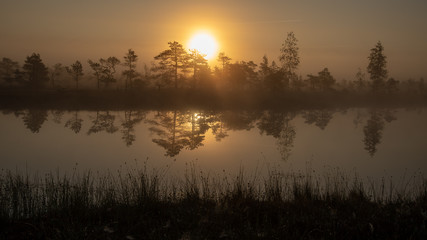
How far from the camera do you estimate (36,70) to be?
251 feet

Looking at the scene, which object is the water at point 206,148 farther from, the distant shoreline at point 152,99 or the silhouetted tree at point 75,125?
the distant shoreline at point 152,99

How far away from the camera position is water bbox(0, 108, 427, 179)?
17.6 m

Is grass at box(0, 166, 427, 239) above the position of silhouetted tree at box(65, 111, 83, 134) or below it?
below

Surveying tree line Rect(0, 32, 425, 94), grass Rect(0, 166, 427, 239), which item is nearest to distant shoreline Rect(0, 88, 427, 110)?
tree line Rect(0, 32, 425, 94)

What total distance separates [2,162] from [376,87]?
89.6 metres

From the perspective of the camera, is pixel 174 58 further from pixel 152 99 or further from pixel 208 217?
pixel 208 217

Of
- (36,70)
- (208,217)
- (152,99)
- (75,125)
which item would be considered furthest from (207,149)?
(36,70)

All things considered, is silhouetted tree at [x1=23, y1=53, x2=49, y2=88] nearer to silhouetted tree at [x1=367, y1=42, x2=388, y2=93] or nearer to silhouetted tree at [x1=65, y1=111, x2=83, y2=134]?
silhouetted tree at [x1=65, y1=111, x2=83, y2=134]

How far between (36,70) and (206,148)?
66767 mm

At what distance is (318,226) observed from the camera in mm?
8172

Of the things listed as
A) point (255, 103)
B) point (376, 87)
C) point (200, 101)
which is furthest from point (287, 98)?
point (376, 87)

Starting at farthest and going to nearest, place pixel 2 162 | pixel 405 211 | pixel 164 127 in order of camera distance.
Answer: pixel 164 127 → pixel 2 162 → pixel 405 211

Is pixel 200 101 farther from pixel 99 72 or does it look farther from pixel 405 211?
pixel 405 211

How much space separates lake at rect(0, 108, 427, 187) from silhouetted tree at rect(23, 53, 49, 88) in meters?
42.8
